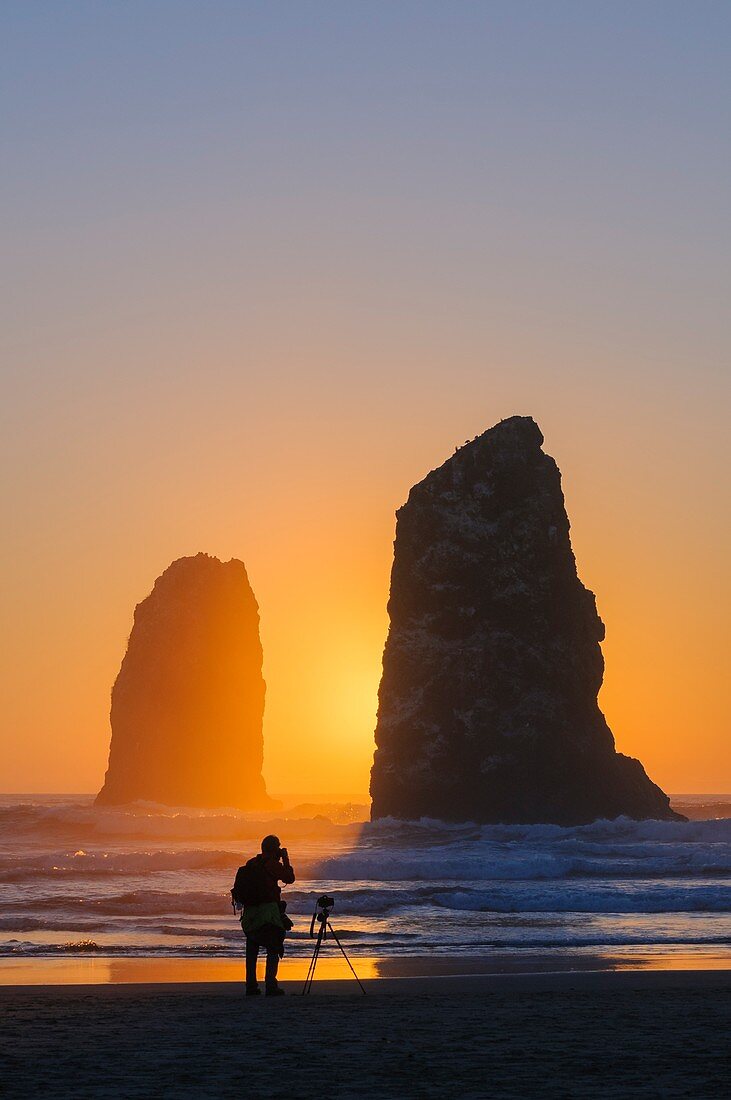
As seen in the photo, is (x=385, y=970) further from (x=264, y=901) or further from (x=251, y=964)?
(x=251, y=964)

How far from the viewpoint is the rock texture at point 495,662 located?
6150 centimetres

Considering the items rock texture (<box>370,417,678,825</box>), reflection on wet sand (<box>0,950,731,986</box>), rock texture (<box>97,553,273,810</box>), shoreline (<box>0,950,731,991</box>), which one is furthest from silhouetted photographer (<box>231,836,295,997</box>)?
rock texture (<box>97,553,273,810</box>)

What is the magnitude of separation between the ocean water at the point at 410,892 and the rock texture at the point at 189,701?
51.7 meters

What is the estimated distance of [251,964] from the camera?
1584 cm

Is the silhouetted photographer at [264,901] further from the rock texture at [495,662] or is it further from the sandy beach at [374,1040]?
the rock texture at [495,662]

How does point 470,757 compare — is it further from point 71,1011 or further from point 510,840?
point 71,1011

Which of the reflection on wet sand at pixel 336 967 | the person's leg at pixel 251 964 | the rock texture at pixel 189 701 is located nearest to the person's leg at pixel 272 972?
the person's leg at pixel 251 964

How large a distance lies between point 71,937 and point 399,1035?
41.3 feet

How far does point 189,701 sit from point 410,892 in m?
83.7

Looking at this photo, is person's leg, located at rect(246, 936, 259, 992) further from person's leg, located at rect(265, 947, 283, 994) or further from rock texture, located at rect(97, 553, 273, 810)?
rock texture, located at rect(97, 553, 273, 810)

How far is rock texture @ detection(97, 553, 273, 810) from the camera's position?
110 metres

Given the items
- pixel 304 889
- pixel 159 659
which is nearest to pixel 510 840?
pixel 304 889

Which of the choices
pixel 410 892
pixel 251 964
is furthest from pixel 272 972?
pixel 410 892

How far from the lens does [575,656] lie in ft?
210
